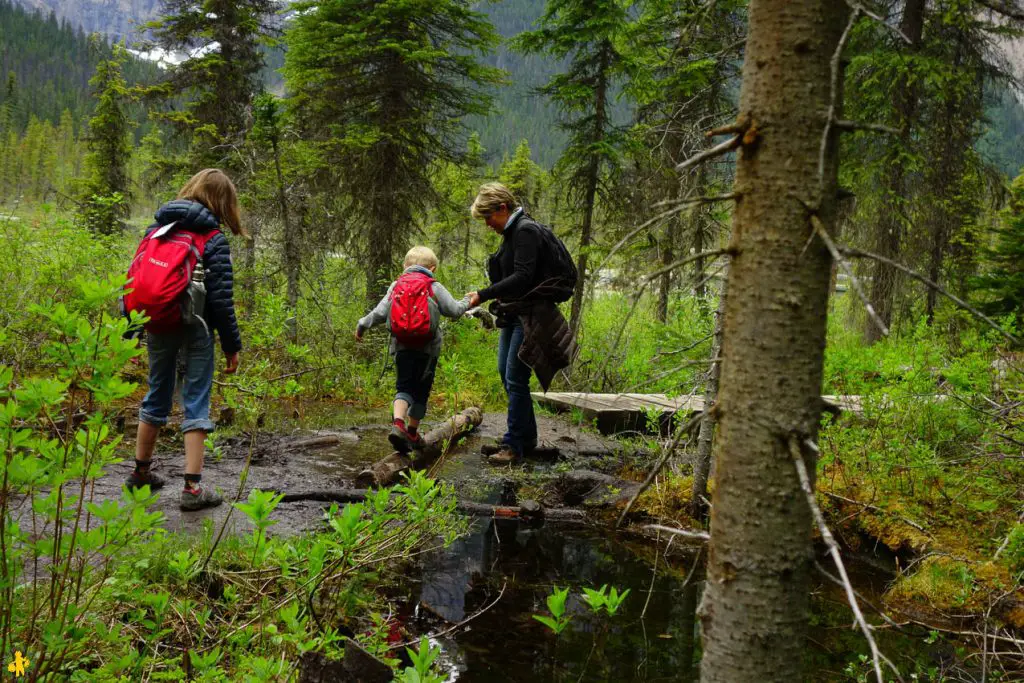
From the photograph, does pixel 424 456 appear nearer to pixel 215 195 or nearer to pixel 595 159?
pixel 215 195

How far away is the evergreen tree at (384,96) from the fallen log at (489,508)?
6326 millimetres

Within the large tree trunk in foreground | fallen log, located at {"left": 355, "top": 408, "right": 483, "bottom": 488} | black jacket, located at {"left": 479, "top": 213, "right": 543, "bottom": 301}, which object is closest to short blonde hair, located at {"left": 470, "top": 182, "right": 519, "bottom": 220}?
black jacket, located at {"left": 479, "top": 213, "right": 543, "bottom": 301}

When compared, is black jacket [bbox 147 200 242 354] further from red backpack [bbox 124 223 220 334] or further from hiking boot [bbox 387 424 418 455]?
hiking boot [bbox 387 424 418 455]

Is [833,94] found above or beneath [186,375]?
above

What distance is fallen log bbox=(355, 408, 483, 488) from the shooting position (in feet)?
18.7

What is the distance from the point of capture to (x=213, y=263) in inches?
172

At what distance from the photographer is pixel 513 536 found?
5.37 metres

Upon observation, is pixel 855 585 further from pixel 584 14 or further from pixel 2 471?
pixel 584 14

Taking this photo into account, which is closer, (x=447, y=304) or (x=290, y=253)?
(x=447, y=304)

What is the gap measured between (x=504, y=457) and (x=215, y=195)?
3.85 meters

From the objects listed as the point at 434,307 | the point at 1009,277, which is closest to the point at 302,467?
the point at 434,307

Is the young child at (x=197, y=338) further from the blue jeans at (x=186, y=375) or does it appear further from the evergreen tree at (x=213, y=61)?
the evergreen tree at (x=213, y=61)

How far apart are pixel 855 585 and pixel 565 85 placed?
870 cm

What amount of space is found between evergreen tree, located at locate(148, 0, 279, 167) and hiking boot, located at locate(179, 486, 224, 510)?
13217 mm
